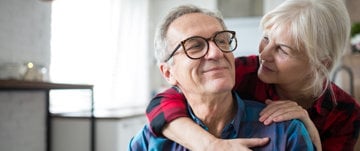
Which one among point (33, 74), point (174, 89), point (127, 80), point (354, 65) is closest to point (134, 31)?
point (127, 80)

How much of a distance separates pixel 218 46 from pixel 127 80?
9.63 feet

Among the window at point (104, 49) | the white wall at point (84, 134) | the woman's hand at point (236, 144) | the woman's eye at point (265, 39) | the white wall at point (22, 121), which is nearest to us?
the woman's hand at point (236, 144)

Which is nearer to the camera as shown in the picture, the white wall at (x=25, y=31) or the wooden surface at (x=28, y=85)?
the wooden surface at (x=28, y=85)

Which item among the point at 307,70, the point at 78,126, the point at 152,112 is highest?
the point at 307,70

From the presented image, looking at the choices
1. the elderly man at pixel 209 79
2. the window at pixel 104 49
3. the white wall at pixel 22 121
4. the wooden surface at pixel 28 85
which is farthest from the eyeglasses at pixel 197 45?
the window at pixel 104 49

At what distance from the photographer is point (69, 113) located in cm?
302

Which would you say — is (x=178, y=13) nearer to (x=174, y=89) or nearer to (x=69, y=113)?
(x=174, y=89)

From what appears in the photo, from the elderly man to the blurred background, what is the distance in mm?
1444

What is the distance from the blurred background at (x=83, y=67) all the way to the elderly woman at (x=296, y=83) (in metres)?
1.45

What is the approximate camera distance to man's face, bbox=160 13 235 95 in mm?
933

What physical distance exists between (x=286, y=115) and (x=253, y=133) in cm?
11

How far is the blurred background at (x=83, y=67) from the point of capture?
2.37m

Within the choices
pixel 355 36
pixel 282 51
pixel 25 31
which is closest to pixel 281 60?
pixel 282 51

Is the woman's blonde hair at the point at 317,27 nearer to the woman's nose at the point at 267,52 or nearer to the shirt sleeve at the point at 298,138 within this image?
the woman's nose at the point at 267,52
